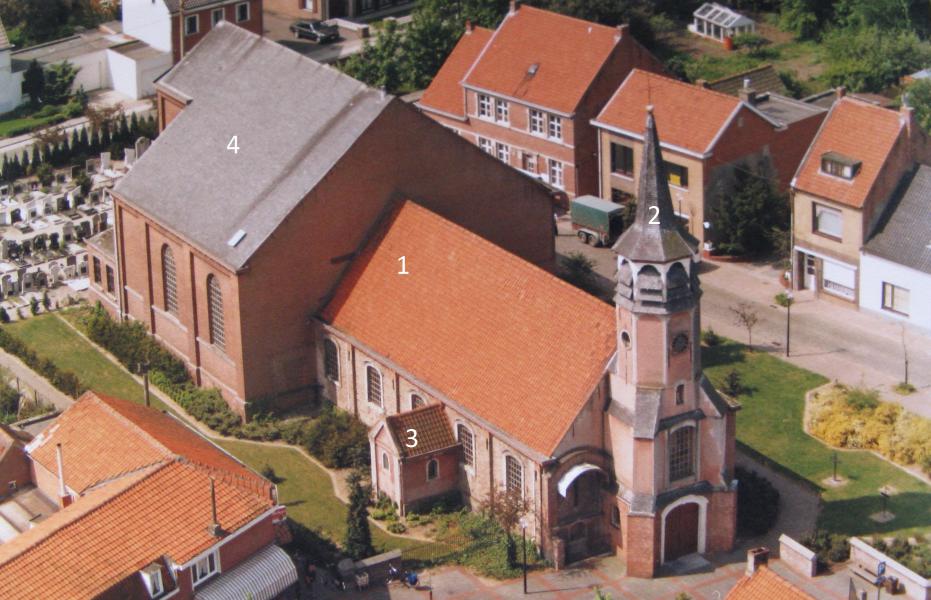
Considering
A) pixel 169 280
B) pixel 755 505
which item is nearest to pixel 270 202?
pixel 169 280

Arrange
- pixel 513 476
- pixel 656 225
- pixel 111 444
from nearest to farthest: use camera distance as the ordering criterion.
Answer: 1. pixel 656 225
2. pixel 111 444
3. pixel 513 476

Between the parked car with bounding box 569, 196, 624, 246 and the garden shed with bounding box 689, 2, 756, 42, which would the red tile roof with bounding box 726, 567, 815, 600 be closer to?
the parked car with bounding box 569, 196, 624, 246

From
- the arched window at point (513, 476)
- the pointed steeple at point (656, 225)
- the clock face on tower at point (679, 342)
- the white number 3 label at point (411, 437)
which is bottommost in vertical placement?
the arched window at point (513, 476)

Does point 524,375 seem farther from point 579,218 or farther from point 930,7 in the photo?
point 930,7

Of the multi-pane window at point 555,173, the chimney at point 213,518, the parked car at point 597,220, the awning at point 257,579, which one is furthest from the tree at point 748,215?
the chimney at point 213,518

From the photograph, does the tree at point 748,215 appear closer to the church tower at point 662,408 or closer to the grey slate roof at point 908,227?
the grey slate roof at point 908,227

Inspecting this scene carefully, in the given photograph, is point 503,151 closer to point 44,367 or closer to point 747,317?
point 747,317

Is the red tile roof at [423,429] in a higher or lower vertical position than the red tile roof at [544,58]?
lower
